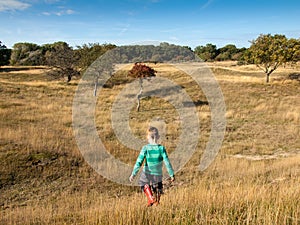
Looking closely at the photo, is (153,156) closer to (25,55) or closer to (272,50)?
(272,50)

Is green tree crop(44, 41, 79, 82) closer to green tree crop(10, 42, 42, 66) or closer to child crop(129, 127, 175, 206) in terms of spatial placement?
green tree crop(10, 42, 42, 66)

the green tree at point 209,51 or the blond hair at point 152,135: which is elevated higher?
the green tree at point 209,51

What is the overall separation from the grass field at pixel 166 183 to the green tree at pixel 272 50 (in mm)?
9422

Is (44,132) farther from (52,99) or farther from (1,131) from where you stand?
(52,99)

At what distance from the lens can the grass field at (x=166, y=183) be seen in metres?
4.52

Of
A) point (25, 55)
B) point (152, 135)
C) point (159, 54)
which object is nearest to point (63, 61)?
point (159, 54)

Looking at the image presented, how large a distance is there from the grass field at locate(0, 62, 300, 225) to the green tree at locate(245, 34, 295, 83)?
9422mm

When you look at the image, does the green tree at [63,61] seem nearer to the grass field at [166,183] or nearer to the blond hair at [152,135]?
the grass field at [166,183]

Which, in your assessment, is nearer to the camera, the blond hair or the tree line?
the blond hair

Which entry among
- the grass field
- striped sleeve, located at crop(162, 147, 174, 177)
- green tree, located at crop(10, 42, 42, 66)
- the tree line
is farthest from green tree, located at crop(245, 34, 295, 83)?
green tree, located at crop(10, 42, 42, 66)

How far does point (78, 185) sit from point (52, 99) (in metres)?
21.1

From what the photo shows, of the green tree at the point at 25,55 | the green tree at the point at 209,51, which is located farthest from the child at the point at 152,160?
the green tree at the point at 209,51

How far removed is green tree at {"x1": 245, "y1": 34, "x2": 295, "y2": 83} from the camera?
3992cm

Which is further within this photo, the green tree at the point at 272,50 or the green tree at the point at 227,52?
the green tree at the point at 227,52
